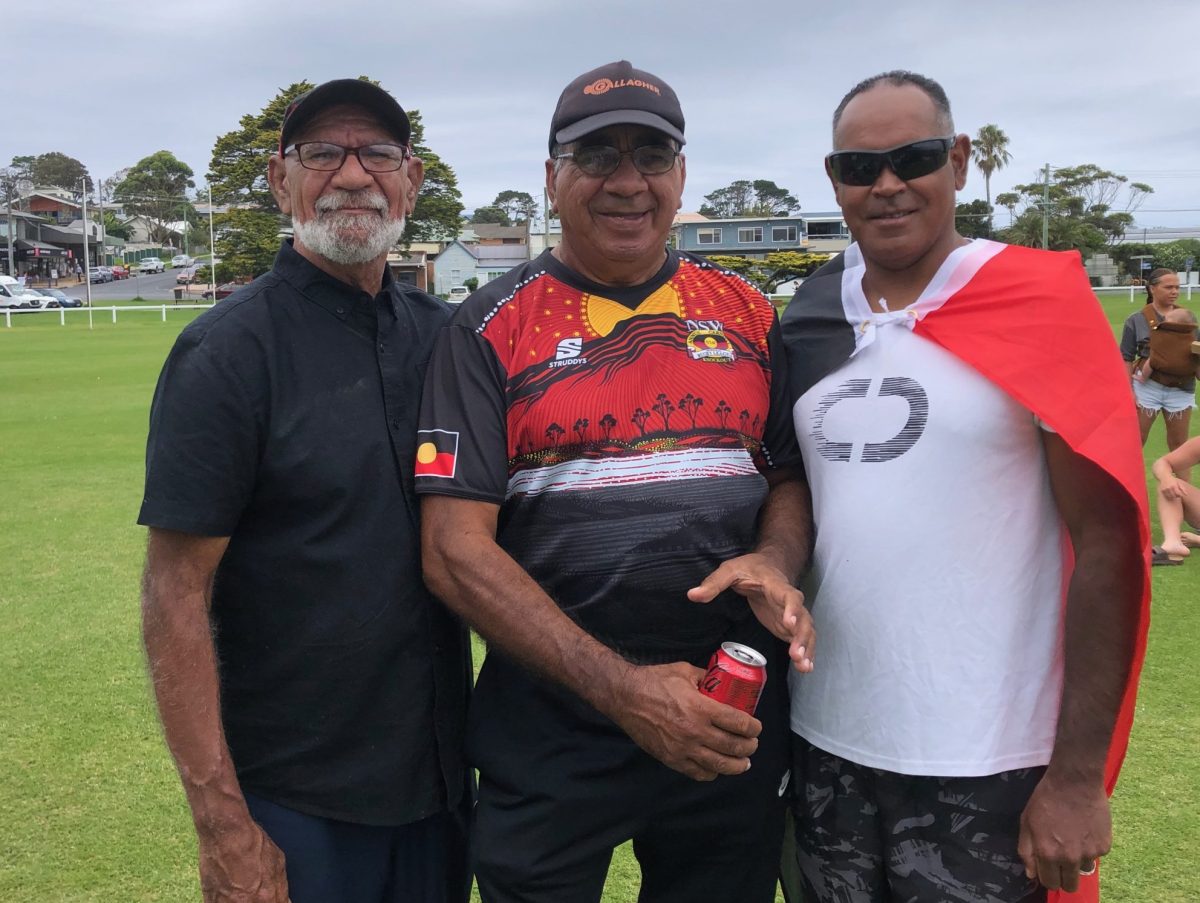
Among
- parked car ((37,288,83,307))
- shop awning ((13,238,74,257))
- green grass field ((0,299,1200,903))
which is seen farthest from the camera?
shop awning ((13,238,74,257))

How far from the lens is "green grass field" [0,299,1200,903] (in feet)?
12.0

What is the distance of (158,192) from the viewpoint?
372 ft

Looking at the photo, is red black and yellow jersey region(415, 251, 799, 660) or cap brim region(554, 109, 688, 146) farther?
cap brim region(554, 109, 688, 146)

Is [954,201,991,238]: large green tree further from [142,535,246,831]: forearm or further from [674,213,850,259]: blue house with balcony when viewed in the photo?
[142,535,246,831]: forearm

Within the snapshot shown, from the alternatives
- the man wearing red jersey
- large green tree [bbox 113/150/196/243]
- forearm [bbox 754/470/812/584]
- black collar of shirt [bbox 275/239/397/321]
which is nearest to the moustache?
black collar of shirt [bbox 275/239/397/321]

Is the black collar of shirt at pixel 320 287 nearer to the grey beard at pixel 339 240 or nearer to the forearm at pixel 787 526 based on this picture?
the grey beard at pixel 339 240

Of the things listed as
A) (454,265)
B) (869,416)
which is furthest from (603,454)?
(454,265)

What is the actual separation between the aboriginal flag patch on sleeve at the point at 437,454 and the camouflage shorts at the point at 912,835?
122 centimetres

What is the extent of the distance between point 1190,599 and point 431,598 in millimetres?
5919

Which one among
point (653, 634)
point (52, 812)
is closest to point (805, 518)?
point (653, 634)

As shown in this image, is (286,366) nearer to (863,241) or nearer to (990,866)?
(863,241)

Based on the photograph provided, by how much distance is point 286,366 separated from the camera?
8.03 feet

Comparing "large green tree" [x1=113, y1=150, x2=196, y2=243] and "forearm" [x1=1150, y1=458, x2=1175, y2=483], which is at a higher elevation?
"large green tree" [x1=113, y1=150, x2=196, y2=243]

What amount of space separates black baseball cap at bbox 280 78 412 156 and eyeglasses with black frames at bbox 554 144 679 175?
492 millimetres
